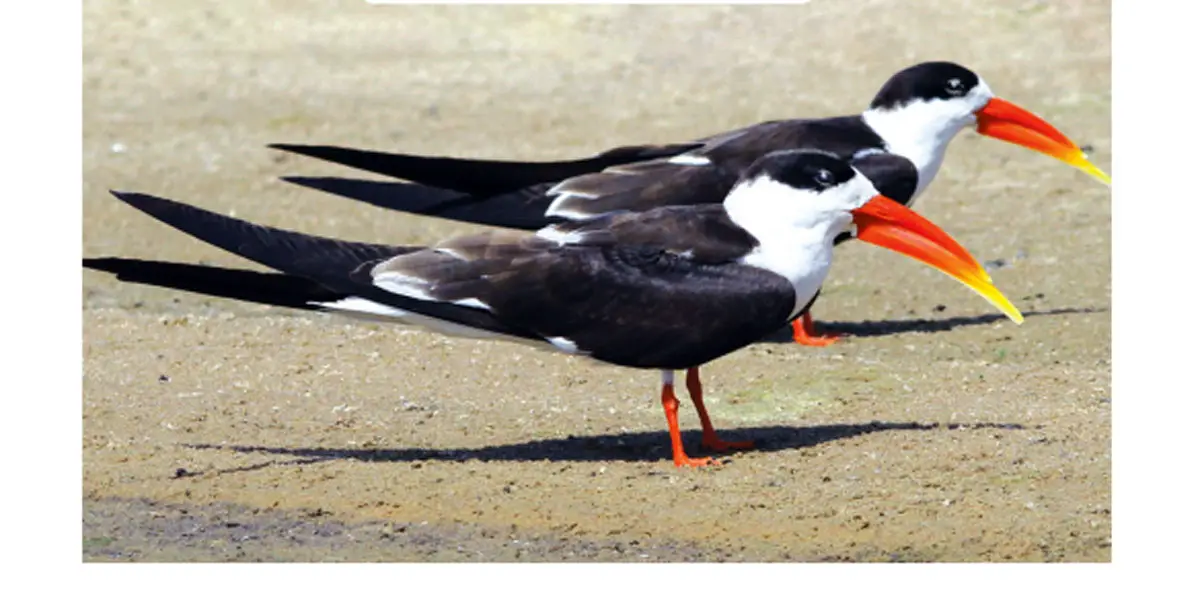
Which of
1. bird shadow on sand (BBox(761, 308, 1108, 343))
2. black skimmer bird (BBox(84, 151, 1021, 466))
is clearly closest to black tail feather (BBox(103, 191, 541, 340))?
black skimmer bird (BBox(84, 151, 1021, 466))

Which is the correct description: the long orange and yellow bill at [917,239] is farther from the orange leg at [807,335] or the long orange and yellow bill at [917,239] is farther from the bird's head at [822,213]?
the orange leg at [807,335]

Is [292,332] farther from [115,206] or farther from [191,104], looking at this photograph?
[191,104]

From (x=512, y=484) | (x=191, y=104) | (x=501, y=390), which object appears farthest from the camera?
(x=191, y=104)

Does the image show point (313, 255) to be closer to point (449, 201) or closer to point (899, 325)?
point (449, 201)

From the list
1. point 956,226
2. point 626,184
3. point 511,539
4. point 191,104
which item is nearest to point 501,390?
point 626,184

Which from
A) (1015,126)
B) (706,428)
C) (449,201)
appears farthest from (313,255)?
(1015,126)
